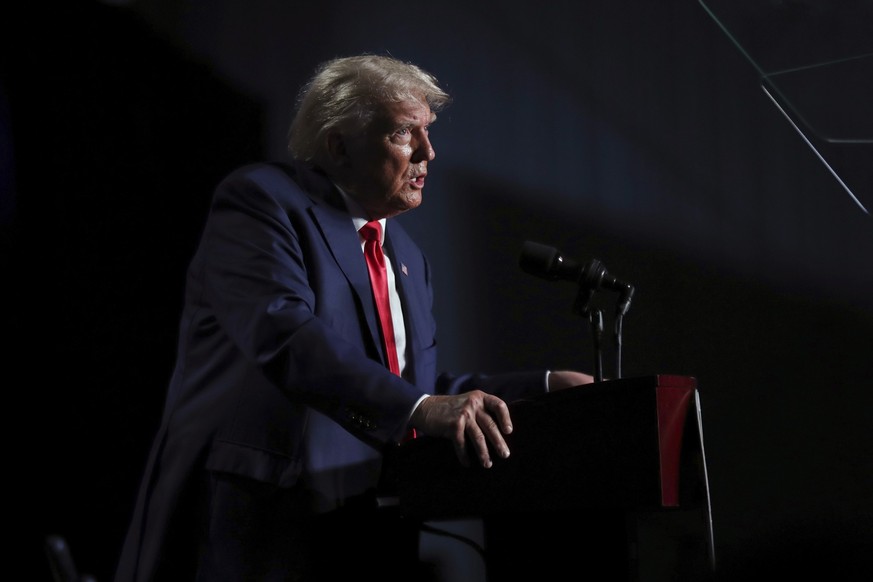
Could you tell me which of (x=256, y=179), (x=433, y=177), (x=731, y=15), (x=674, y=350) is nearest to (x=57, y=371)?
(x=256, y=179)

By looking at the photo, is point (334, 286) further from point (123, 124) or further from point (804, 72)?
point (804, 72)

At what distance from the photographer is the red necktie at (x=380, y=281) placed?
1756 mm

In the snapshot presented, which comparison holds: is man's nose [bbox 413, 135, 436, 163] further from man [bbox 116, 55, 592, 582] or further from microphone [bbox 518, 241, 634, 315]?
microphone [bbox 518, 241, 634, 315]

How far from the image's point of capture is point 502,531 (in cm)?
141

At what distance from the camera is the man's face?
1.91 metres

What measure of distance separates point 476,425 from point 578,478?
155mm

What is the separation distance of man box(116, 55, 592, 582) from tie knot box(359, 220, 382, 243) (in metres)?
0.05

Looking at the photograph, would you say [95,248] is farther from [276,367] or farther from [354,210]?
[276,367]

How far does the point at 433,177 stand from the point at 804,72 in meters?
1.06

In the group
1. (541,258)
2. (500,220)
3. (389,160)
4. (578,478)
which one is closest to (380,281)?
(389,160)

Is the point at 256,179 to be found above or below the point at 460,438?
above

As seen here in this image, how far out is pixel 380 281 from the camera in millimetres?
1835

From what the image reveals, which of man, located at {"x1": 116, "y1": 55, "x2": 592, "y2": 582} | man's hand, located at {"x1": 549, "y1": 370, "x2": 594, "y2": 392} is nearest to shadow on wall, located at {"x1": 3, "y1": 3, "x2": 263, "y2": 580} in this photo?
man, located at {"x1": 116, "y1": 55, "x2": 592, "y2": 582}

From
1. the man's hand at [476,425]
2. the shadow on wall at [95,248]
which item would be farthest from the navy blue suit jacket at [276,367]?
the shadow on wall at [95,248]
